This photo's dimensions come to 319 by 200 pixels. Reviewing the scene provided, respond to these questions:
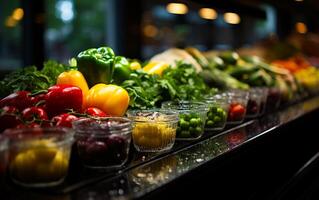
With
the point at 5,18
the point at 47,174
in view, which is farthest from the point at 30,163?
the point at 5,18

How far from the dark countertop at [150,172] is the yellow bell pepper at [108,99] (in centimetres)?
21

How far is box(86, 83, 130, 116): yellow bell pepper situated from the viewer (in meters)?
1.56

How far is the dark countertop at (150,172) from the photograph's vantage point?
3.50 ft

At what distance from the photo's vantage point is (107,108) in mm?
1554

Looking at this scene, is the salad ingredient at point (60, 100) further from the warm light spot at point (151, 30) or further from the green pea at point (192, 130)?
the warm light spot at point (151, 30)

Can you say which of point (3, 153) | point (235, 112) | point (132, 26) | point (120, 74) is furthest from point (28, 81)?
point (132, 26)

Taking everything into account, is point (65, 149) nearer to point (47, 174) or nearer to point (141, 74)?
point (47, 174)

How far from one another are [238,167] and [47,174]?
131 cm

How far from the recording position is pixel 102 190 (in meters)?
1.09

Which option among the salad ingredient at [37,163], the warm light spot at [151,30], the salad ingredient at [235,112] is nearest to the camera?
the salad ingredient at [37,163]

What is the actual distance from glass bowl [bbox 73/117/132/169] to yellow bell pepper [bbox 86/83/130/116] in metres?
0.27

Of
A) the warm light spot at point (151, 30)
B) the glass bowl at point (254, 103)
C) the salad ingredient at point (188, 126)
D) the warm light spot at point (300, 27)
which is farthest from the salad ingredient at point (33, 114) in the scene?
the warm light spot at point (151, 30)

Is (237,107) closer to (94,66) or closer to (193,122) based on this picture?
(193,122)

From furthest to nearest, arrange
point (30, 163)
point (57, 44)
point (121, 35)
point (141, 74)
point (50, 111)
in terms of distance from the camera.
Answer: point (57, 44) → point (121, 35) → point (141, 74) → point (50, 111) → point (30, 163)
